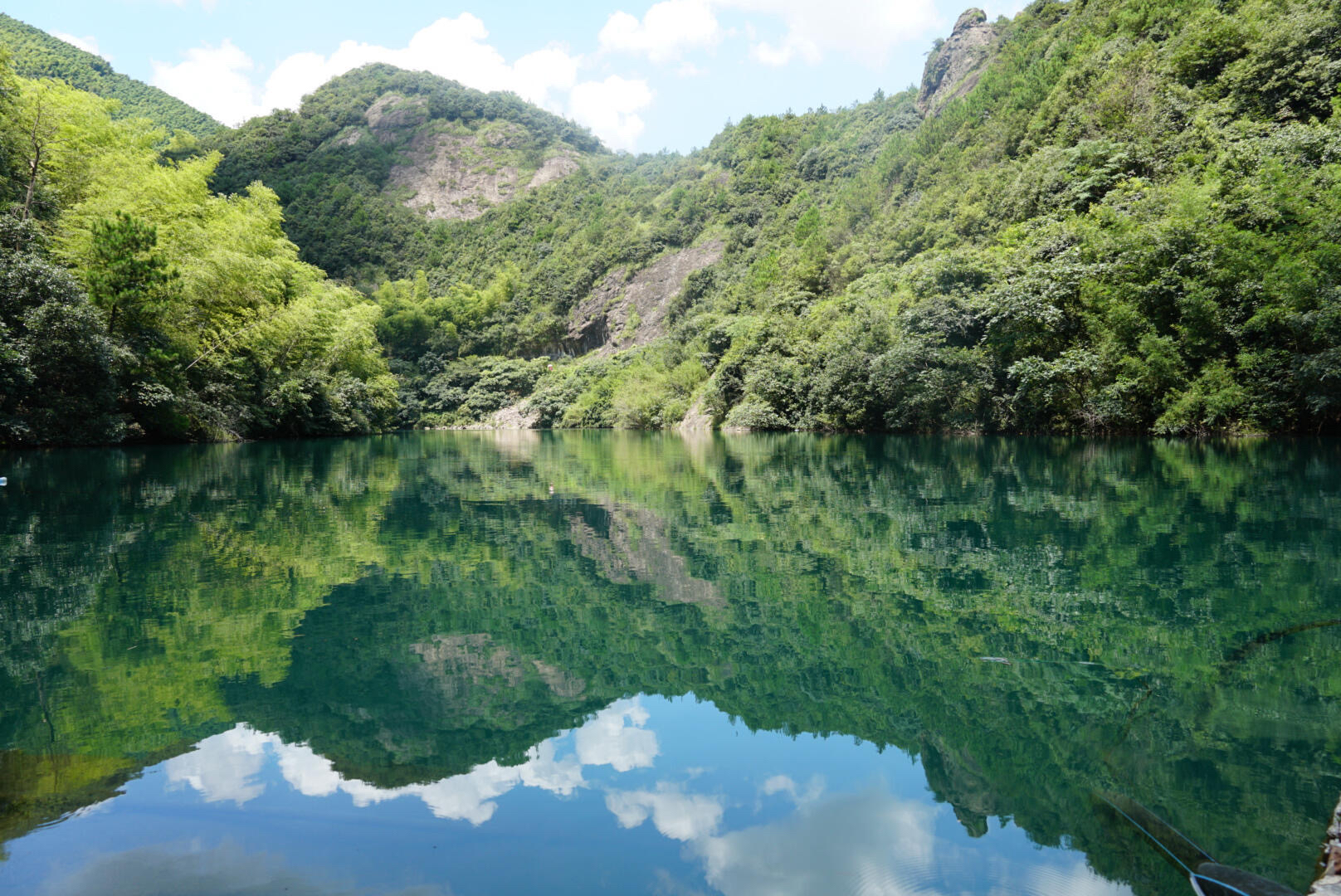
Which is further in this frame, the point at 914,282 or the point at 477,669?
the point at 914,282

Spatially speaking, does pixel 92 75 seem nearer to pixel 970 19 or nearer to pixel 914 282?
pixel 914 282

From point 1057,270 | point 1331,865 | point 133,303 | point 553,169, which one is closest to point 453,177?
point 553,169

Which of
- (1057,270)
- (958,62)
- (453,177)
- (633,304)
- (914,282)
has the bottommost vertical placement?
(1057,270)

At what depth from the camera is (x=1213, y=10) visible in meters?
31.2

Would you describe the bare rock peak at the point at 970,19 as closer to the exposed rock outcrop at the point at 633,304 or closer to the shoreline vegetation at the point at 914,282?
the shoreline vegetation at the point at 914,282

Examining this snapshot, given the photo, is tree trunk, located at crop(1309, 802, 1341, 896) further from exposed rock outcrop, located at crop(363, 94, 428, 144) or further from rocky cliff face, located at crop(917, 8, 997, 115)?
exposed rock outcrop, located at crop(363, 94, 428, 144)

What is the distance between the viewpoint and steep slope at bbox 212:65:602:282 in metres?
94.1

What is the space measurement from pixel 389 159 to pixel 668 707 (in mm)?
136149

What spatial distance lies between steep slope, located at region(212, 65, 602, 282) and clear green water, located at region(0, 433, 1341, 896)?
290ft

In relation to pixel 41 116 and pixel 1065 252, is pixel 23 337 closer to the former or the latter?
pixel 41 116

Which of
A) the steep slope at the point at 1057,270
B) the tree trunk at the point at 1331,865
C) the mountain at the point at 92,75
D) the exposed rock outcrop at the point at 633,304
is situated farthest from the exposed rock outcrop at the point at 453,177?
the tree trunk at the point at 1331,865

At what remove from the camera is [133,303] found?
2488cm

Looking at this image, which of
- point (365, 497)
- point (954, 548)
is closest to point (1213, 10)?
point (954, 548)

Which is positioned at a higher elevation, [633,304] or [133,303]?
[633,304]
